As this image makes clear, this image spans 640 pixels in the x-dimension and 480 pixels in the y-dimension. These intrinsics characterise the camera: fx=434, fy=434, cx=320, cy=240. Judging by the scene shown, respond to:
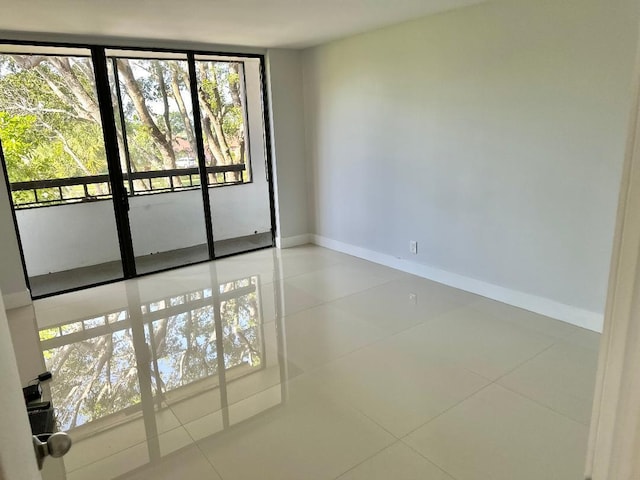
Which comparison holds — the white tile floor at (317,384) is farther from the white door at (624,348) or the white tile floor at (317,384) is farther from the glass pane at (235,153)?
the glass pane at (235,153)

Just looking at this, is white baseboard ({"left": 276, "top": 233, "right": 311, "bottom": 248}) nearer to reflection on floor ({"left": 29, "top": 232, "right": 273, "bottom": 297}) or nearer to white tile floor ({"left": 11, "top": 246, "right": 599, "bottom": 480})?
reflection on floor ({"left": 29, "top": 232, "right": 273, "bottom": 297})

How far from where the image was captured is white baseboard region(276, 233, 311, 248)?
5.71 m

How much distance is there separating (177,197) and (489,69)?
4.02m

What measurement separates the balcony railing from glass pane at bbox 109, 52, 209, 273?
0.01m

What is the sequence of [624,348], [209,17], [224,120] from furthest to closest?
[224,120] → [209,17] → [624,348]

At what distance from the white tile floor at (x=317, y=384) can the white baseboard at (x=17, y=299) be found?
145 millimetres

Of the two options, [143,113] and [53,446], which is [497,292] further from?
[143,113]

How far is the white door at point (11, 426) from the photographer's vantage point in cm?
57

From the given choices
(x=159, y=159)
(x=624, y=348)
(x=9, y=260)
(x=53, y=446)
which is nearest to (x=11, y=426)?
(x=53, y=446)

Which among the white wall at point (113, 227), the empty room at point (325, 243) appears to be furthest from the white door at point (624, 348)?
the white wall at point (113, 227)

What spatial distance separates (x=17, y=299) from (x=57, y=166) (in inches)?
64.1

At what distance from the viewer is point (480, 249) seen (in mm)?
3844

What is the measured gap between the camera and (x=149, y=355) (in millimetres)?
3084

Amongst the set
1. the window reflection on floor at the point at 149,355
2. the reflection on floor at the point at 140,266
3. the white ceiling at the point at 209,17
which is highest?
the white ceiling at the point at 209,17
